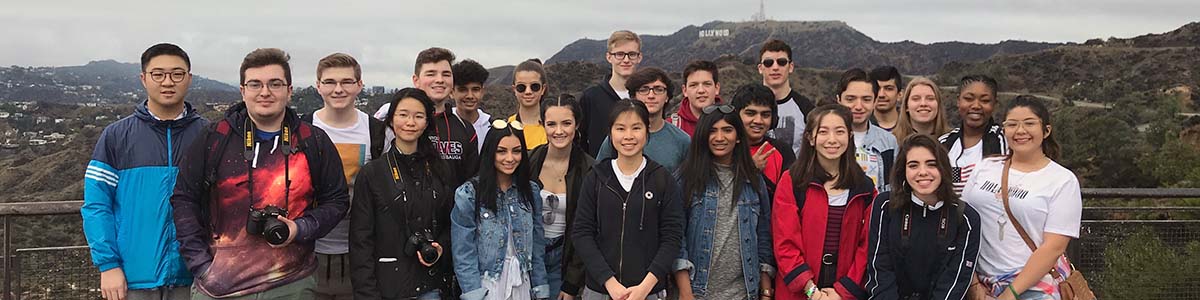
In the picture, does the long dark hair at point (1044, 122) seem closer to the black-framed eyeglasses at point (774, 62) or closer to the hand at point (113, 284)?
the black-framed eyeglasses at point (774, 62)

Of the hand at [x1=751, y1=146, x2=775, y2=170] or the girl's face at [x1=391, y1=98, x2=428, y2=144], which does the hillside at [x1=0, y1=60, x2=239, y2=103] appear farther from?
the hand at [x1=751, y1=146, x2=775, y2=170]

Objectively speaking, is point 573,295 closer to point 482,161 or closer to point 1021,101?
point 482,161

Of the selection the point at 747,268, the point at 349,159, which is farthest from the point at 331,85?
the point at 747,268

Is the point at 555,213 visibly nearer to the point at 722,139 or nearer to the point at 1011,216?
the point at 722,139

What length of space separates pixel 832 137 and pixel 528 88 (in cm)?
182

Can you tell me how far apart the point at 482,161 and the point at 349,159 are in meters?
0.77

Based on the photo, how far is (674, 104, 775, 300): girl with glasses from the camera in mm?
3840

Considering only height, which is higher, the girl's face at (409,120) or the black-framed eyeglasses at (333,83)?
the black-framed eyeglasses at (333,83)

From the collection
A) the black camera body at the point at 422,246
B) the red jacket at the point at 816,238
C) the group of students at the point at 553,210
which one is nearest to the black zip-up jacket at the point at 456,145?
the group of students at the point at 553,210

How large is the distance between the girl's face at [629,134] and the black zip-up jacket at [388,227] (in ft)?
2.79

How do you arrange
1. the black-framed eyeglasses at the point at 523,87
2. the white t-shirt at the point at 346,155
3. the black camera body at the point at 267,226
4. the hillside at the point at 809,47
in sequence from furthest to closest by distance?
the hillside at the point at 809,47, the black-framed eyeglasses at the point at 523,87, the white t-shirt at the point at 346,155, the black camera body at the point at 267,226

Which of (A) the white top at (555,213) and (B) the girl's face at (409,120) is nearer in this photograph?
(B) the girl's face at (409,120)

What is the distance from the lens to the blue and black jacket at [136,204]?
3.47 m

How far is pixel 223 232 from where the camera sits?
3.40 metres
